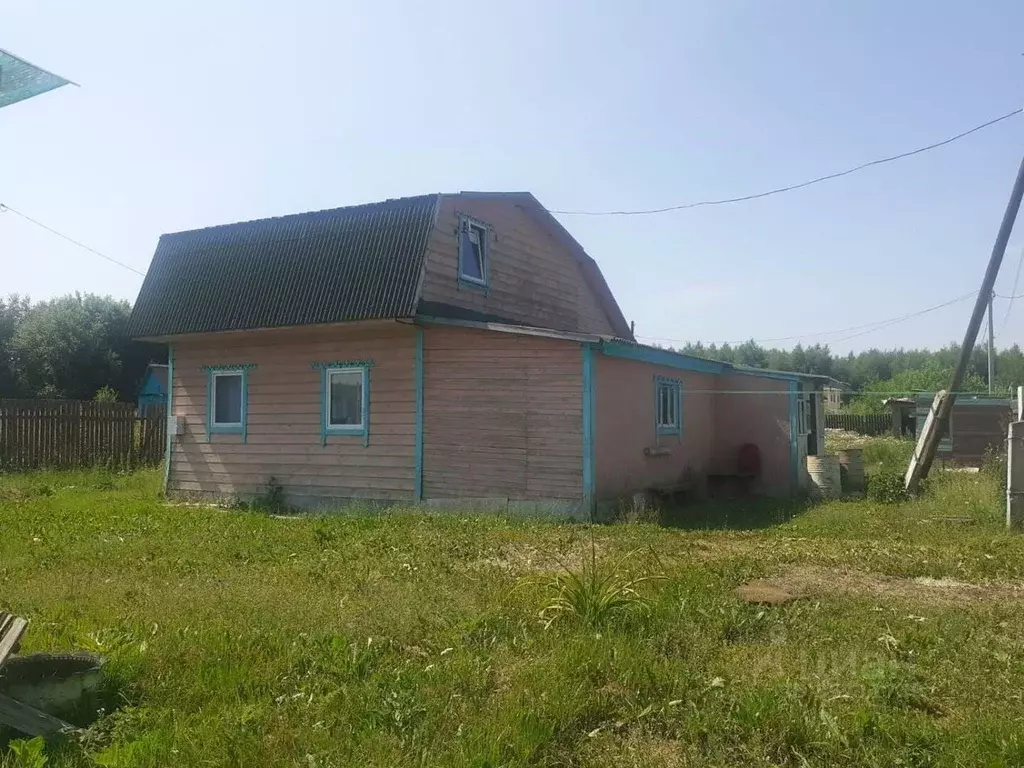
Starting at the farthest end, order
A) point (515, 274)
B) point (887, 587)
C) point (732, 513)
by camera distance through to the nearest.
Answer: point (515, 274)
point (732, 513)
point (887, 587)

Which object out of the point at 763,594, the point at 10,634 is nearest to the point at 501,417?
the point at 763,594

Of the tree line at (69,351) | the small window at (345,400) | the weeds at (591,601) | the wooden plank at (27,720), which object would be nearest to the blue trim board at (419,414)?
the small window at (345,400)

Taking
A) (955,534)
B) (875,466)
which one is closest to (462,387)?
(955,534)

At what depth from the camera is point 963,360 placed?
14531 mm

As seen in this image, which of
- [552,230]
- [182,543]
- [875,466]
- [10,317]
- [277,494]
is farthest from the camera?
[10,317]

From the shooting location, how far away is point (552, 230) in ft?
60.6

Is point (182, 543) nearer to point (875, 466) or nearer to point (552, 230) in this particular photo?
point (552, 230)

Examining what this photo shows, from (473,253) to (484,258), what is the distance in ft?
0.90

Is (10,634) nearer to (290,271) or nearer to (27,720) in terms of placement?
(27,720)

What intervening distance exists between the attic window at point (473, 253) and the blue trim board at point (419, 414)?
1.78 m

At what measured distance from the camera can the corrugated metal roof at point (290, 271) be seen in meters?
14.2

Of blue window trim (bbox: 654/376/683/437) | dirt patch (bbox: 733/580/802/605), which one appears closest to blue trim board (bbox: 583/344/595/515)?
blue window trim (bbox: 654/376/683/437)

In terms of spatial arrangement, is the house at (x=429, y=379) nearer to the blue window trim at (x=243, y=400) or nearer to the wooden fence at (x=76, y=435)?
the blue window trim at (x=243, y=400)

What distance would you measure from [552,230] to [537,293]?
1633mm
